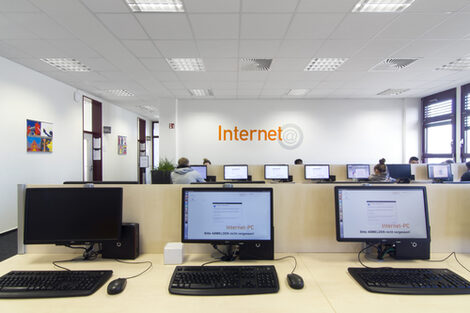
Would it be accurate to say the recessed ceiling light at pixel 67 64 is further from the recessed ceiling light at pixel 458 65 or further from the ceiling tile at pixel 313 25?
the recessed ceiling light at pixel 458 65

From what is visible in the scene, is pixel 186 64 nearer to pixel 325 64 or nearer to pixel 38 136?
pixel 325 64

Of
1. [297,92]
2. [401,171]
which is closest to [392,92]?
[297,92]

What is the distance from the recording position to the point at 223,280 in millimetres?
1014

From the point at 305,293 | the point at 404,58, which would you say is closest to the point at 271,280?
the point at 305,293

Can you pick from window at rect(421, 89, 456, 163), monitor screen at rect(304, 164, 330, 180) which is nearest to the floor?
monitor screen at rect(304, 164, 330, 180)

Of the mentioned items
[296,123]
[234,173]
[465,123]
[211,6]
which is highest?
[211,6]

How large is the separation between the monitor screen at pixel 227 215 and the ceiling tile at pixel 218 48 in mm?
2670

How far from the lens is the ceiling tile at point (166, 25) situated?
102 inches

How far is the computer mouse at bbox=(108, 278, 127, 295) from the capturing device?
37.2 inches

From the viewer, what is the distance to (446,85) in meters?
5.32

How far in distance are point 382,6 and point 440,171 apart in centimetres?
350

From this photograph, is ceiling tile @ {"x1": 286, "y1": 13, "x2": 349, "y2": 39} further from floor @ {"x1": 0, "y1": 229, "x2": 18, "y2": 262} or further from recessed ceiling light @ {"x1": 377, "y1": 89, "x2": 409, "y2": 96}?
floor @ {"x1": 0, "y1": 229, "x2": 18, "y2": 262}

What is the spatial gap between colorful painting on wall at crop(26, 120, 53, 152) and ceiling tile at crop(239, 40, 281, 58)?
3986mm

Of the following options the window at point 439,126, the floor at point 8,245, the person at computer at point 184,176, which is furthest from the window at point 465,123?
the floor at point 8,245
